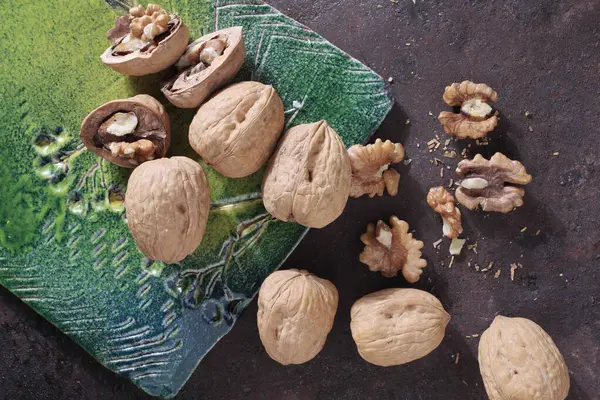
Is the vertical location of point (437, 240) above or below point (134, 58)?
below

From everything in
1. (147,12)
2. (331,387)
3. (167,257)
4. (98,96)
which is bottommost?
(331,387)

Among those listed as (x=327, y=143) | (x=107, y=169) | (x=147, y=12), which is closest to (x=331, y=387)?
(x=327, y=143)

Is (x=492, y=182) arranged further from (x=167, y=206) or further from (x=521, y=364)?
(x=167, y=206)

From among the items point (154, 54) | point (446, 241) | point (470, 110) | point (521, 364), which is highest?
point (154, 54)

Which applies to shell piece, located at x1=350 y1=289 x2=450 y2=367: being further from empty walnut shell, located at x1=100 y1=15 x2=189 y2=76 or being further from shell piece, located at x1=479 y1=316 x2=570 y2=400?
empty walnut shell, located at x1=100 y1=15 x2=189 y2=76

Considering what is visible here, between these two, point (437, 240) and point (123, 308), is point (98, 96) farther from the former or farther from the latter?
point (437, 240)

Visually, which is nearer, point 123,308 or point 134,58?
point 134,58

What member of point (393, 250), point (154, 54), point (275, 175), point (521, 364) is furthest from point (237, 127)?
point (521, 364)
